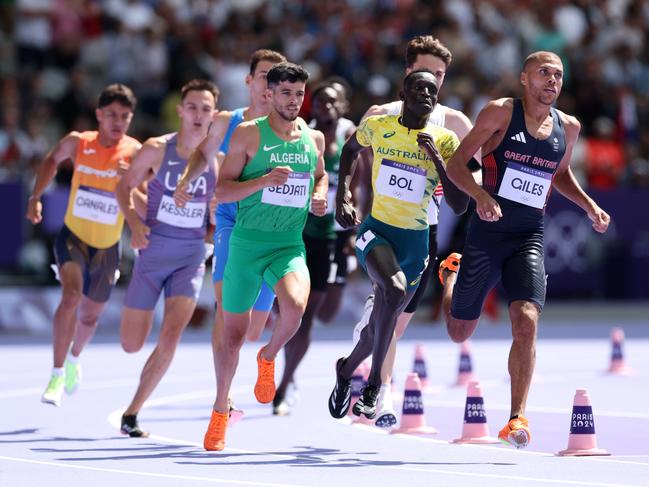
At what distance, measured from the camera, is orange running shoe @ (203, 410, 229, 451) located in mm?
10055

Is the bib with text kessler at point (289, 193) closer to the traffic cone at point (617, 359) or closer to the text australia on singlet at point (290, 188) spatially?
the text australia on singlet at point (290, 188)

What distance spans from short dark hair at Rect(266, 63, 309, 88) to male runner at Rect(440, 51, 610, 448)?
44.6 inches

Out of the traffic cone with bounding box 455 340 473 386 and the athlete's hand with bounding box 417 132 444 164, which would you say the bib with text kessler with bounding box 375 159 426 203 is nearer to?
the athlete's hand with bounding box 417 132 444 164

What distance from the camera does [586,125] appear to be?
83.7 ft

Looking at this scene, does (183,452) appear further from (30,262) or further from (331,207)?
(30,262)

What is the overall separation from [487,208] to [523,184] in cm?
48

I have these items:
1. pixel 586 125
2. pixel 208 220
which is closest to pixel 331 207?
pixel 208 220

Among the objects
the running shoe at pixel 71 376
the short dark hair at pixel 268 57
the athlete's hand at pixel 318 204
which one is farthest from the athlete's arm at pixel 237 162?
the running shoe at pixel 71 376

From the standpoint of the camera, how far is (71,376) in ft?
41.8

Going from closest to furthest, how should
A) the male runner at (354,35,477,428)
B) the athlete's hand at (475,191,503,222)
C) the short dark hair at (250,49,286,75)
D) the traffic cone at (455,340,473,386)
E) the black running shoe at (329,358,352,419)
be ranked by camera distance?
the athlete's hand at (475,191,503,222) < the black running shoe at (329,358,352,419) < the male runner at (354,35,477,428) < the short dark hair at (250,49,286,75) < the traffic cone at (455,340,473,386)

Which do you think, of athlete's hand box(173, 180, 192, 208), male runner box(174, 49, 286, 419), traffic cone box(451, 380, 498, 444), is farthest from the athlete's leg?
traffic cone box(451, 380, 498, 444)

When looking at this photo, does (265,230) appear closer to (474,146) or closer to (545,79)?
(474,146)

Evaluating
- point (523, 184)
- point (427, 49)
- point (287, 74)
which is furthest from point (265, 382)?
point (427, 49)

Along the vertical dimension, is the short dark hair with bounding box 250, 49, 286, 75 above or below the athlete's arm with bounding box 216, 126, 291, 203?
above
